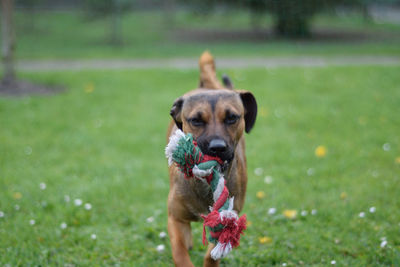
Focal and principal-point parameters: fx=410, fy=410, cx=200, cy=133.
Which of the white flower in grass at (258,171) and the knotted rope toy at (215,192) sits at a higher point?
the knotted rope toy at (215,192)

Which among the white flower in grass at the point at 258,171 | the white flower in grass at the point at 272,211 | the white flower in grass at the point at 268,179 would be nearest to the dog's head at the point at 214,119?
the white flower in grass at the point at 272,211

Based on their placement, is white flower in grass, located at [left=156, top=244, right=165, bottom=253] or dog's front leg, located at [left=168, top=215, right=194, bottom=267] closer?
dog's front leg, located at [left=168, top=215, right=194, bottom=267]

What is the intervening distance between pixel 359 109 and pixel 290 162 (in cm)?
306

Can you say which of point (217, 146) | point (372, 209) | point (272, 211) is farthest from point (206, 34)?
point (217, 146)

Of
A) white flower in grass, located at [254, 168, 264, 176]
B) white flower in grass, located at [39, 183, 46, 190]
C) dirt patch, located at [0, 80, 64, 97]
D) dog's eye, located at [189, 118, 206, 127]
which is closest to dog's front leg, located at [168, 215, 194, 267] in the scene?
dog's eye, located at [189, 118, 206, 127]

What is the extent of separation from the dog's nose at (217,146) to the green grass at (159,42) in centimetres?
1255

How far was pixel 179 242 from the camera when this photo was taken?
3369 mm

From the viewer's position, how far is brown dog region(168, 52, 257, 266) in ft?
10.3

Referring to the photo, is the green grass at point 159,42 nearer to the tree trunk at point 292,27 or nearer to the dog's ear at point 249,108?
the tree trunk at point 292,27

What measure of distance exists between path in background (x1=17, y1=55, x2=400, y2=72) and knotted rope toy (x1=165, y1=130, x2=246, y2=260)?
997 centimetres

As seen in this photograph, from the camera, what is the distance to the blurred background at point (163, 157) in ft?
13.7

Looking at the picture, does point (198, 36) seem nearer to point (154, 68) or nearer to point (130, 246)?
point (154, 68)

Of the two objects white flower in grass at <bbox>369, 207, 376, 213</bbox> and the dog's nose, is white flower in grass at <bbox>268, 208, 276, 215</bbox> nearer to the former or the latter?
white flower in grass at <bbox>369, 207, 376, 213</bbox>

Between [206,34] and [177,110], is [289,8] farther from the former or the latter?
[177,110]
